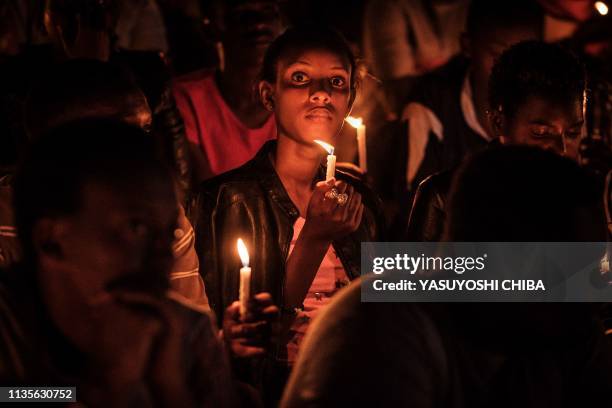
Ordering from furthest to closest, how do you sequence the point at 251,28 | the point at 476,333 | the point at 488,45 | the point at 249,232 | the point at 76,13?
1. the point at 488,45
2. the point at 251,28
3. the point at 76,13
4. the point at 249,232
5. the point at 476,333

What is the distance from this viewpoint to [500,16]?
5500 mm

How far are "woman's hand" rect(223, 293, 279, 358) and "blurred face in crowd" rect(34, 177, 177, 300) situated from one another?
0.40 m

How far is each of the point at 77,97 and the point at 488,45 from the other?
2810mm

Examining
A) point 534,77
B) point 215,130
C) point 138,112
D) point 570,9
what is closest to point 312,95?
point 138,112

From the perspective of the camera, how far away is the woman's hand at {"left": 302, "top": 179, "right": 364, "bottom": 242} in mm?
3447

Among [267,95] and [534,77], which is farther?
[267,95]

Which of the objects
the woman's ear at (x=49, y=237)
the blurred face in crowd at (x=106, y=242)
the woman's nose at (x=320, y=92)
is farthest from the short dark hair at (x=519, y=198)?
the woman's nose at (x=320, y=92)

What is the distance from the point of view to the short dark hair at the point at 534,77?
12.3 ft

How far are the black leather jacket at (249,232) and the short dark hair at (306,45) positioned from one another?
1.42ft

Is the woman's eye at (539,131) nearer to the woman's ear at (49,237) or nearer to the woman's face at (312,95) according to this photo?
the woman's face at (312,95)

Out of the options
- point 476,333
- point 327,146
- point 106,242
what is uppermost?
point 327,146

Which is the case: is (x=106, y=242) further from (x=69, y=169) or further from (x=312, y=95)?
(x=312, y=95)

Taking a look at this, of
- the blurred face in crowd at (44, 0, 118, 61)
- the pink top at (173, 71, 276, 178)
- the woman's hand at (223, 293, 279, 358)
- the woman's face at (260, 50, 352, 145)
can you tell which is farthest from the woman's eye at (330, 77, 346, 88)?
the woman's hand at (223, 293, 279, 358)

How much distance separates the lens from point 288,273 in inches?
143
